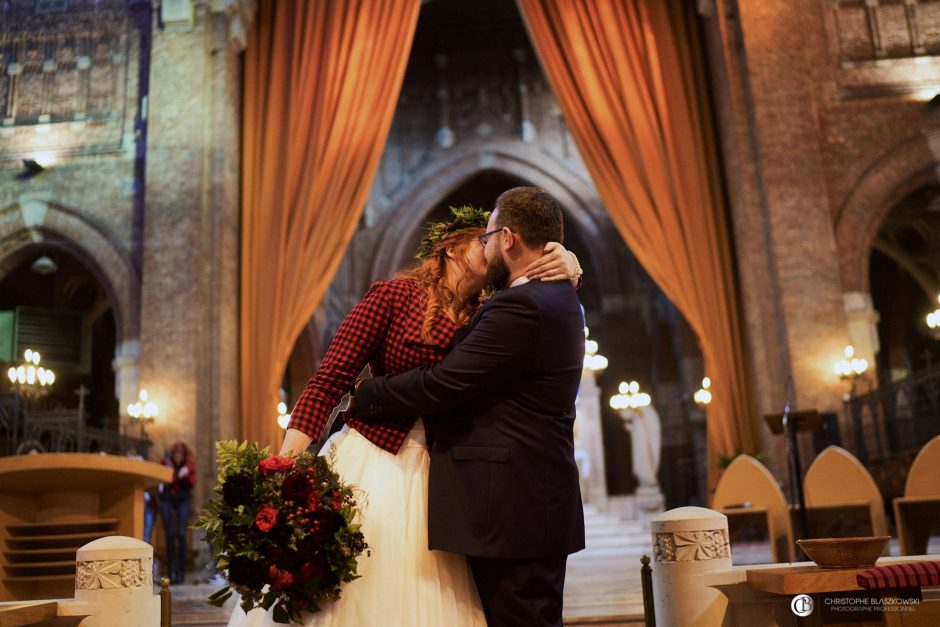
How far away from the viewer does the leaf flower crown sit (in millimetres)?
2453

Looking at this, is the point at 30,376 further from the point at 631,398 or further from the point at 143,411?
the point at 631,398

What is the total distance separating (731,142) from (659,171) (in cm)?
93

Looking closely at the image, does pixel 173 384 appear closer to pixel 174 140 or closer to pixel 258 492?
pixel 174 140

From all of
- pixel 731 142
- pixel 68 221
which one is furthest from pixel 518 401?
pixel 68 221

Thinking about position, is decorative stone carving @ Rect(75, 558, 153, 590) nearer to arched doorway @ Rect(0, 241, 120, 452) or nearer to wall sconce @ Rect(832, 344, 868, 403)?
wall sconce @ Rect(832, 344, 868, 403)

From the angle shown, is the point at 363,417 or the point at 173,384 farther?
the point at 173,384

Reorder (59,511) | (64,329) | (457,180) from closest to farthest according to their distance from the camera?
(59,511) → (64,329) → (457,180)

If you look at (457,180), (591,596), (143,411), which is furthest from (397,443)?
(457,180)

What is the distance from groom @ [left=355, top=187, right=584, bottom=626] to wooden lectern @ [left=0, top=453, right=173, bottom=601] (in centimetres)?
306

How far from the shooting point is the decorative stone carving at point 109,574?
3215 mm

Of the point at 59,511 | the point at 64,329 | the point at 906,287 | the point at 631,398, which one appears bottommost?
the point at 59,511

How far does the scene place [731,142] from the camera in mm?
10836

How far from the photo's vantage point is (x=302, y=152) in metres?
11.0

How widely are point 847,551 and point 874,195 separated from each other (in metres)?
9.06
